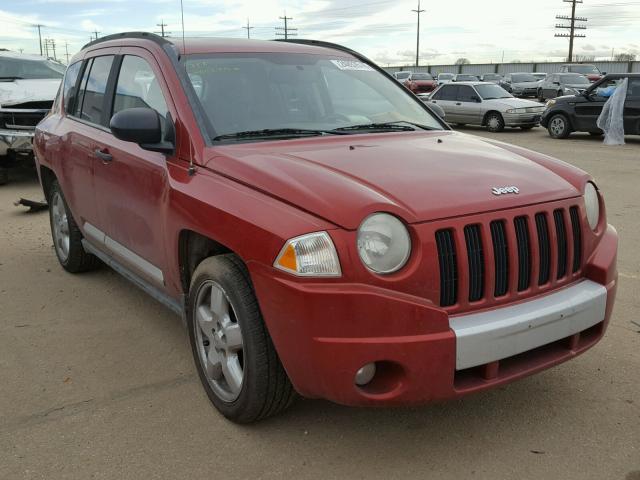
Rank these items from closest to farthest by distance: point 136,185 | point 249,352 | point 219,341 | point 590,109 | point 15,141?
point 249,352
point 219,341
point 136,185
point 15,141
point 590,109

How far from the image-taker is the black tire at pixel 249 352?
264 cm

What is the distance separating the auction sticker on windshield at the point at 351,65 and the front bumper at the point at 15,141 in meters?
6.67

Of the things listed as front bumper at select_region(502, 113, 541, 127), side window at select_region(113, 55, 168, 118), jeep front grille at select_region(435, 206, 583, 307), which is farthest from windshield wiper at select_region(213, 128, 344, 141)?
front bumper at select_region(502, 113, 541, 127)

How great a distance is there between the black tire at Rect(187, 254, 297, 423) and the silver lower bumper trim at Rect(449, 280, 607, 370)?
2.55 ft

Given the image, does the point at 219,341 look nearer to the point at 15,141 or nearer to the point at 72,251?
the point at 72,251

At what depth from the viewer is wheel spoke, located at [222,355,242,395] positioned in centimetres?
288

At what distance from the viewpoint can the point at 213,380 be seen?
3.09 m

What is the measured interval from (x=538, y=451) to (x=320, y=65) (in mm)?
2568

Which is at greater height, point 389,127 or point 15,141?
point 389,127

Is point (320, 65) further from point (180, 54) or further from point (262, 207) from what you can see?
point (262, 207)

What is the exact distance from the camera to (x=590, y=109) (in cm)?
1563

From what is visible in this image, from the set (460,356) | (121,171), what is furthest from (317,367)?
(121,171)

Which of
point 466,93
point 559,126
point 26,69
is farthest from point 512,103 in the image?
point 26,69

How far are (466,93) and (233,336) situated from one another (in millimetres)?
17278
